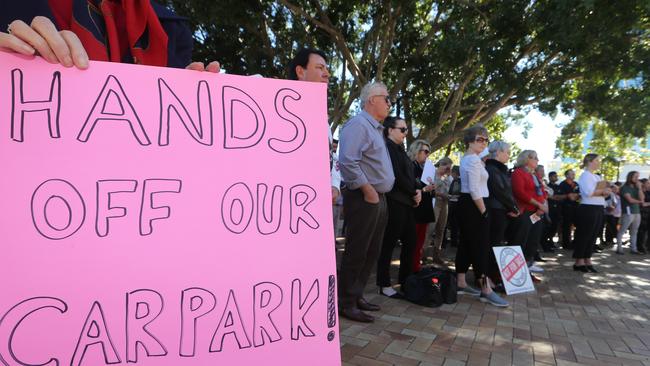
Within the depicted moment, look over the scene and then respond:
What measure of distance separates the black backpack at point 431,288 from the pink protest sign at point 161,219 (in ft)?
8.89

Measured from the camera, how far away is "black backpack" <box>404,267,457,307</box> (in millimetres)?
3729

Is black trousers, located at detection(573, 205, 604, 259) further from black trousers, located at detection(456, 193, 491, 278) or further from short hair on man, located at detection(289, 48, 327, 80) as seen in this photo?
short hair on man, located at detection(289, 48, 327, 80)

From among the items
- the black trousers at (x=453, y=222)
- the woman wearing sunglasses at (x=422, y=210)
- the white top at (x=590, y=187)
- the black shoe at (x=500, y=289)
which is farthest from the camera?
the black trousers at (x=453, y=222)

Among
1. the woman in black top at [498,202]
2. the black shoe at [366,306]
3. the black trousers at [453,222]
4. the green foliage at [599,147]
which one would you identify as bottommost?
the black shoe at [366,306]

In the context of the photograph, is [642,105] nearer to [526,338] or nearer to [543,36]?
[543,36]

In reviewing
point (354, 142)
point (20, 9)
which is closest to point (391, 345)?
point (354, 142)

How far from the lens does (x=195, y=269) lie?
1.13 m

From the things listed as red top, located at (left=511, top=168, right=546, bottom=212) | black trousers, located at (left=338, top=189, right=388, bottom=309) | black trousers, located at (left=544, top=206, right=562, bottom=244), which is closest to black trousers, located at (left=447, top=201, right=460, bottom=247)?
black trousers, located at (left=544, top=206, right=562, bottom=244)

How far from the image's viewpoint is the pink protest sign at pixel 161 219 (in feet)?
3.26

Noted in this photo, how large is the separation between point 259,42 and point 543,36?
270 inches

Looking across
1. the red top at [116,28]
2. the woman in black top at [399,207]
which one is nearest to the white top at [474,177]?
the woman in black top at [399,207]

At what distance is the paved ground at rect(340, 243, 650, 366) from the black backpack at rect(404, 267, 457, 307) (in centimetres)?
9

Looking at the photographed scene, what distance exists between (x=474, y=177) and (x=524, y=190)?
1.31m

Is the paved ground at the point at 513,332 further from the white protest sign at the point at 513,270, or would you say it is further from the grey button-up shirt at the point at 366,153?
the grey button-up shirt at the point at 366,153
